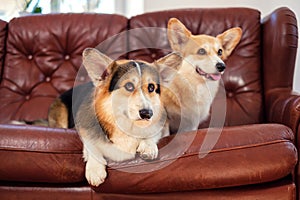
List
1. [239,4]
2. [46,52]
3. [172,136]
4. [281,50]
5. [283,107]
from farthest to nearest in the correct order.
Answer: [239,4] < [46,52] < [281,50] < [283,107] < [172,136]

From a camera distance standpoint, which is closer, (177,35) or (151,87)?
(151,87)

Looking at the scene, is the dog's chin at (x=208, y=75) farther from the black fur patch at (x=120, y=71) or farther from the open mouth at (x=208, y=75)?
the black fur patch at (x=120, y=71)

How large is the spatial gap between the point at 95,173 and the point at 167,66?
403 millimetres

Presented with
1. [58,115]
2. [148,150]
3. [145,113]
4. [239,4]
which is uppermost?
[239,4]

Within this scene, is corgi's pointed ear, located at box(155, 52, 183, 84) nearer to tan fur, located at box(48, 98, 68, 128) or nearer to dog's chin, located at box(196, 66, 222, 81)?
dog's chin, located at box(196, 66, 222, 81)

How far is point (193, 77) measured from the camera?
1438 mm

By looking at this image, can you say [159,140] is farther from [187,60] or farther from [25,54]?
[25,54]

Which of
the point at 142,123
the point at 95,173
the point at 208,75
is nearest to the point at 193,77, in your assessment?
the point at 208,75

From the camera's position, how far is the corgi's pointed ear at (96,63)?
1.15m

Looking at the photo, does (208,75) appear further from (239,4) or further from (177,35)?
(239,4)

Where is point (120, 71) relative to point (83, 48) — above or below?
above

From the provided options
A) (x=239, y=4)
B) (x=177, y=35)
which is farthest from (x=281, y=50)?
(x=239, y=4)

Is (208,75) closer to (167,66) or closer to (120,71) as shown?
(167,66)

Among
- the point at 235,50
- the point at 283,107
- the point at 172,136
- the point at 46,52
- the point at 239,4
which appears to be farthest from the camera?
the point at 239,4
